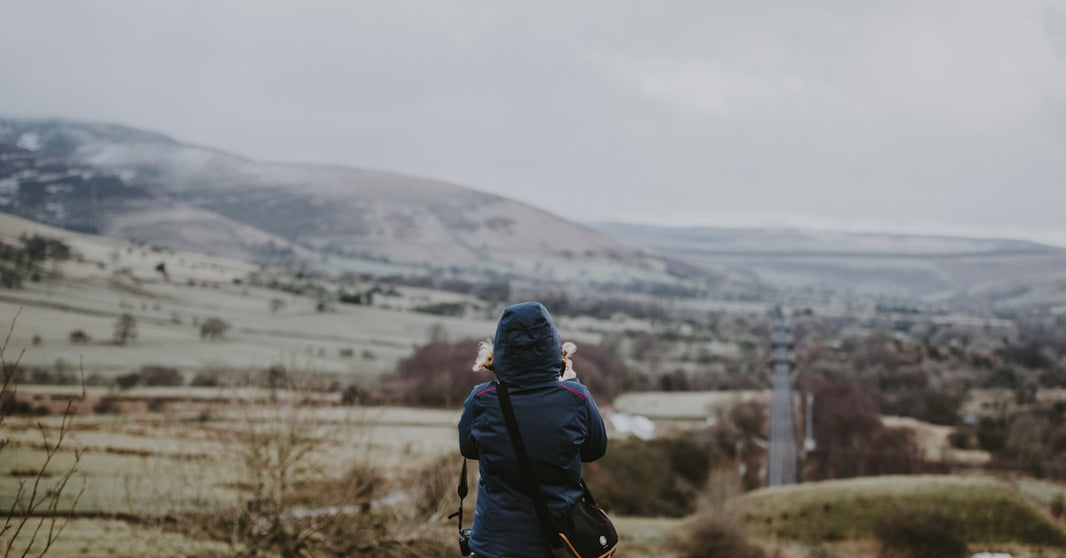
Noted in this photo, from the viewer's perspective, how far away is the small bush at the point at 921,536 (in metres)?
28.0

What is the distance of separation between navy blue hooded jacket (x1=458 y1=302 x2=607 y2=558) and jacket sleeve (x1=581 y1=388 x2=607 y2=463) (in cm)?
5

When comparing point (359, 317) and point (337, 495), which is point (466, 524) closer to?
point (337, 495)

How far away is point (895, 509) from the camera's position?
31.8 metres

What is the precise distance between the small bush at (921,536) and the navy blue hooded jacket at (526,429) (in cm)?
2956

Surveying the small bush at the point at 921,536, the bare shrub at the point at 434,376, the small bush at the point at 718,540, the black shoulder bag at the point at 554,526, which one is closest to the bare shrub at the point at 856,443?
the small bush at the point at 921,536

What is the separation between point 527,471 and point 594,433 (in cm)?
57

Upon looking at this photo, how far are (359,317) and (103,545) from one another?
76.4m

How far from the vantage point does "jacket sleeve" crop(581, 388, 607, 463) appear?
4.61m

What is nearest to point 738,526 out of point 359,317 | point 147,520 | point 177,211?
point 147,520

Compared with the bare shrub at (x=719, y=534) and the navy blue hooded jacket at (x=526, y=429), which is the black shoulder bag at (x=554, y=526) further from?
the bare shrub at (x=719, y=534)

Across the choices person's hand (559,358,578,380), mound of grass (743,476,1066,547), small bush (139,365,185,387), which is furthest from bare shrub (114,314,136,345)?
person's hand (559,358,578,380)

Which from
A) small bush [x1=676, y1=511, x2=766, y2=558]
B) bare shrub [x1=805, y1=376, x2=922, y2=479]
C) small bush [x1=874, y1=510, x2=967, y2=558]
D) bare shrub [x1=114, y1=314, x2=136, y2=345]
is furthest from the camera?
bare shrub [x1=805, y1=376, x2=922, y2=479]

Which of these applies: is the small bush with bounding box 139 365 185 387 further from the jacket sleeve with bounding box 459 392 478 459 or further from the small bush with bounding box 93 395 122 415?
the jacket sleeve with bounding box 459 392 478 459

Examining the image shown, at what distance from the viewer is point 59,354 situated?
120 ft
